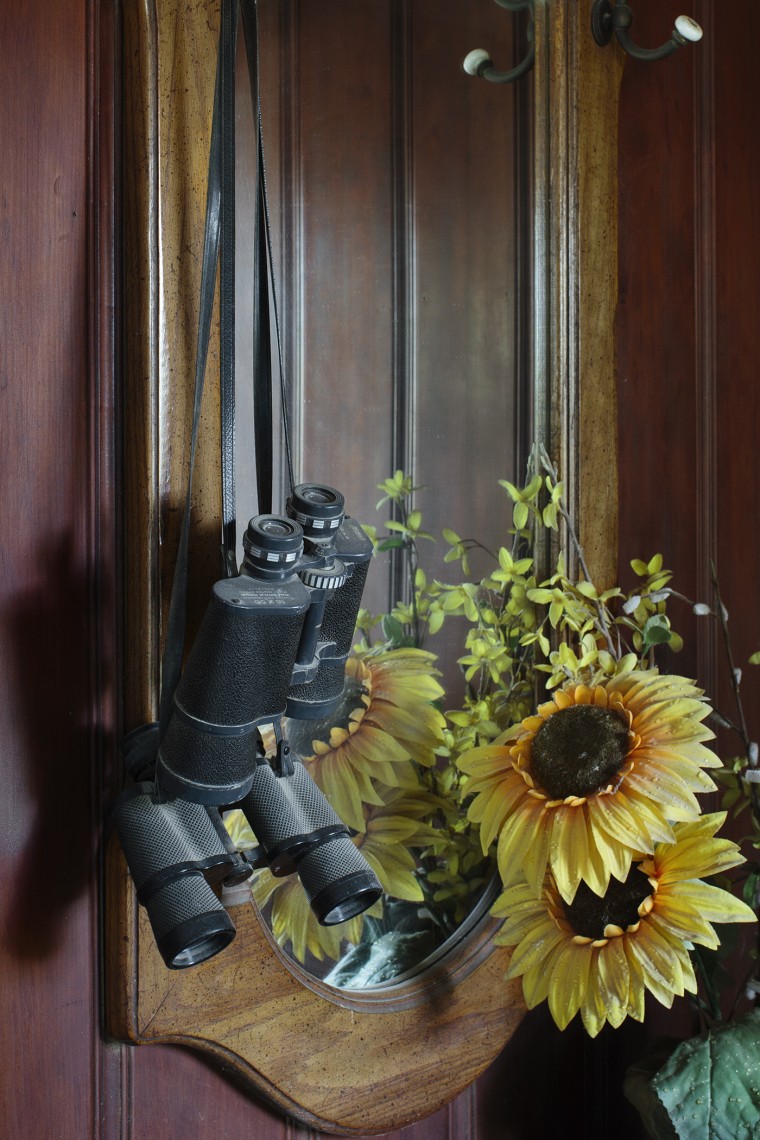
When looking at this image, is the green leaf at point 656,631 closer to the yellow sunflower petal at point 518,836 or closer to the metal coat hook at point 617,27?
the yellow sunflower petal at point 518,836

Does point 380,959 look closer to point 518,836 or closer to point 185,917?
point 518,836

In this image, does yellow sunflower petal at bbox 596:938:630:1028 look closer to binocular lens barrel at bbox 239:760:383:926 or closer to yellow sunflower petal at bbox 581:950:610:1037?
yellow sunflower petal at bbox 581:950:610:1037

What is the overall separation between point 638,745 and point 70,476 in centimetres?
43

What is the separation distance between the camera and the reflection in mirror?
73 cm

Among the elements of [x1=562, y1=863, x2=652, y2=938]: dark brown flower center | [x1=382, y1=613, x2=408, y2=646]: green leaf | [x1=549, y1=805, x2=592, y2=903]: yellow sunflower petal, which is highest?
[x1=382, y1=613, x2=408, y2=646]: green leaf

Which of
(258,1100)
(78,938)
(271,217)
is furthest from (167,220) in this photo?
(258,1100)

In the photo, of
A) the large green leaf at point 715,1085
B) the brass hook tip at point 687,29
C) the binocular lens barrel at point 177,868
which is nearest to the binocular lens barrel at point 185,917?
the binocular lens barrel at point 177,868

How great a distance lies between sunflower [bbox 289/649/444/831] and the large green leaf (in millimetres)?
291

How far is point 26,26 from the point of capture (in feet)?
2.05

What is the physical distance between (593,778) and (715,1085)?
245 millimetres

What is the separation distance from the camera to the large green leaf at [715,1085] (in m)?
0.71

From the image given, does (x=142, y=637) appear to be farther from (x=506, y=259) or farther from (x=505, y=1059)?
(x=505, y=1059)

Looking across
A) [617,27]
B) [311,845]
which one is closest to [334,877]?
[311,845]

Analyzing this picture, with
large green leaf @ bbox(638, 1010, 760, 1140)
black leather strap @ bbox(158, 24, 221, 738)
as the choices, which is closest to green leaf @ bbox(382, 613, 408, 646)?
black leather strap @ bbox(158, 24, 221, 738)
